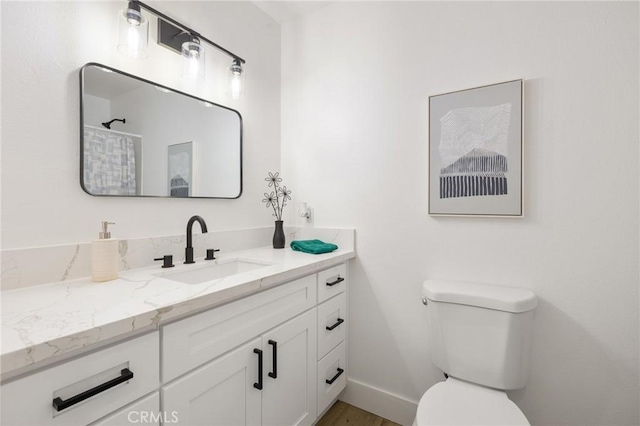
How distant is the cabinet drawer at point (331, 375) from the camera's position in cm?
154

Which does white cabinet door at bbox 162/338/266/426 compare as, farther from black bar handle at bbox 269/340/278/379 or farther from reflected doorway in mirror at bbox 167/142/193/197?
reflected doorway in mirror at bbox 167/142/193/197

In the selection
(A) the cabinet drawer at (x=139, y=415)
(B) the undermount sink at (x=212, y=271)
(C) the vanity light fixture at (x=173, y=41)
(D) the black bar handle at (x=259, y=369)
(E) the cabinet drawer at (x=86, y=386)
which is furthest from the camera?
(B) the undermount sink at (x=212, y=271)

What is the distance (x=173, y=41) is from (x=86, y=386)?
1.43 metres

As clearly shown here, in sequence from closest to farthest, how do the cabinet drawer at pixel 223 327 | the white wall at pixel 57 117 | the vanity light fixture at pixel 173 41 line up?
the cabinet drawer at pixel 223 327
the white wall at pixel 57 117
the vanity light fixture at pixel 173 41

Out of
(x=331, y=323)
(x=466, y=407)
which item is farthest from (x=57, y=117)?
(x=466, y=407)

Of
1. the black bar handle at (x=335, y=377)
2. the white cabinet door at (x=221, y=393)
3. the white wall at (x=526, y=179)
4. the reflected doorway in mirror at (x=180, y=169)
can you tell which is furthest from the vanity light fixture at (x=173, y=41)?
the black bar handle at (x=335, y=377)

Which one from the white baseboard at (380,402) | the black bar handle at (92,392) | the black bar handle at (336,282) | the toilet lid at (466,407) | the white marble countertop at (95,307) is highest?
the white marble countertop at (95,307)

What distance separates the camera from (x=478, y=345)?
1288 mm

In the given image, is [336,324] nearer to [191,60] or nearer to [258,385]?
[258,385]

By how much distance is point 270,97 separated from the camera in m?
2.04

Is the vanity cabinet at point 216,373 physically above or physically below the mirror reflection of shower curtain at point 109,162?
below

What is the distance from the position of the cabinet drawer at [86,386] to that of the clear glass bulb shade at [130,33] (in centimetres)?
112

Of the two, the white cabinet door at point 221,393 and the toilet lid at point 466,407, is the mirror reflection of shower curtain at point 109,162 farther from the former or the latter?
the toilet lid at point 466,407

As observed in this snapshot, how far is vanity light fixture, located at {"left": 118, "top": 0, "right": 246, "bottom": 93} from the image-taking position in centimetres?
121
